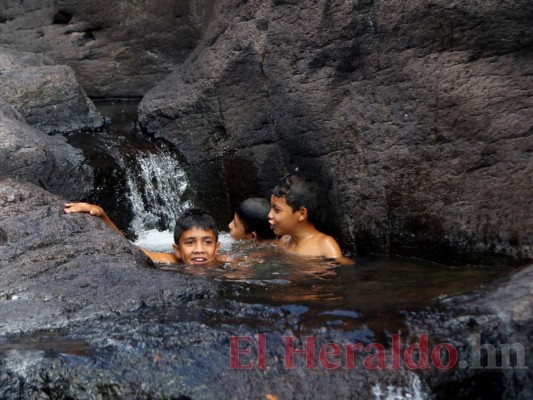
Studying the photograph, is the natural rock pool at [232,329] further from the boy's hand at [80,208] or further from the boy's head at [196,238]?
the boy's head at [196,238]

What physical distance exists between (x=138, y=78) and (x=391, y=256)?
5195 millimetres

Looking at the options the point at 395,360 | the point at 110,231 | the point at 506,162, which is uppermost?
the point at 506,162

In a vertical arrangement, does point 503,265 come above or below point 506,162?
below

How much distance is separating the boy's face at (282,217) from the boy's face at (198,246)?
58 centimetres

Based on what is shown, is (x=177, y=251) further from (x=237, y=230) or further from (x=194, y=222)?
(x=237, y=230)

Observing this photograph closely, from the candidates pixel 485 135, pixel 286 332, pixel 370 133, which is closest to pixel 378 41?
pixel 370 133

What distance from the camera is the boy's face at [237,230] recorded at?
654 cm

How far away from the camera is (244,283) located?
4445 millimetres

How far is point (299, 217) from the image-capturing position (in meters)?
6.12

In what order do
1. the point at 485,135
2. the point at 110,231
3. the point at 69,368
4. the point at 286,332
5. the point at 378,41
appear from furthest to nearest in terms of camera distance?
1. the point at 378,41
2. the point at 485,135
3. the point at 110,231
4. the point at 286,332
5. the point at 69,368

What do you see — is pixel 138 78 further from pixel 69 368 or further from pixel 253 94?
pixel 69 368

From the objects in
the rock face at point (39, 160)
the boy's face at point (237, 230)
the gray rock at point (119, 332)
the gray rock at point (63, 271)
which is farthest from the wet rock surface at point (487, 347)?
the rock face at point (39, 160)

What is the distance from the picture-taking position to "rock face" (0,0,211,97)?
9844mm

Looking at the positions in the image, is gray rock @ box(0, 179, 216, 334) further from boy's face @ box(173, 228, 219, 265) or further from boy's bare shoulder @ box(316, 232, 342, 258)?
boy's bare shoulder @ box(316, 232, 342, 258)
